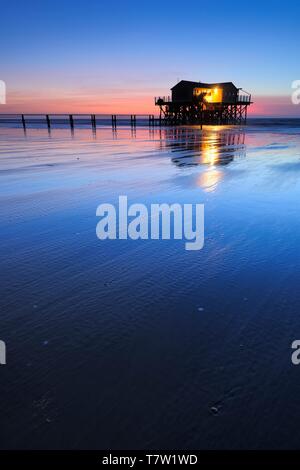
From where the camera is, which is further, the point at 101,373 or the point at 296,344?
the point at 296,344

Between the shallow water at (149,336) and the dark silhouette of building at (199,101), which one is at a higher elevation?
the dark silhouette of building at (199,101)

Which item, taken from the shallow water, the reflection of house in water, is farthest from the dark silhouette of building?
the shallow water

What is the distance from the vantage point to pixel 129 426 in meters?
2.00

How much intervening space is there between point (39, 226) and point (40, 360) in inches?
141

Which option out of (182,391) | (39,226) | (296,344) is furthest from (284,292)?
(39,226)

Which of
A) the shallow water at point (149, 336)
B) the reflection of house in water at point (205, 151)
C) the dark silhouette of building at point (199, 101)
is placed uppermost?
the dark silhouette of building at point (199, 101)

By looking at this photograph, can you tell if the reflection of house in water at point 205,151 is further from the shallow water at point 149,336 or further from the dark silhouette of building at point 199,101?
the dark silhouette of building at point 199,101

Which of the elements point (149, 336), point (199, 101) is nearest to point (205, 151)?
point (149, 336)

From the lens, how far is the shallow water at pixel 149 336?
2.00m

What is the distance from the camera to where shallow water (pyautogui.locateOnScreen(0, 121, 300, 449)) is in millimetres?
1998

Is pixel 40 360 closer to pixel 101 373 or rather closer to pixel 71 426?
pixel 101 373

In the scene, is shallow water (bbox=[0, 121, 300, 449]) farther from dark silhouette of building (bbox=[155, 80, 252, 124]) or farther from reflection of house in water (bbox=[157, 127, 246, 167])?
dark silhouette of building (bbox=[155, 80, 252, 124])

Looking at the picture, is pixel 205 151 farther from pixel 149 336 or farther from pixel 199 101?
pixel 199 101

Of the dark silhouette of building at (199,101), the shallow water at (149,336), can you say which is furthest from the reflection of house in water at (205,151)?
the dark silhouette of building at (199,101)
